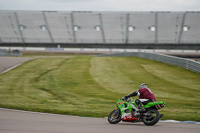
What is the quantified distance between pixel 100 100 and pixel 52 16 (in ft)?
233

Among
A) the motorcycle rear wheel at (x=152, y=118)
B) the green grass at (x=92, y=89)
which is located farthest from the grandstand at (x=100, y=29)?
the motorcycle rear wheel at (x=152, y=118)

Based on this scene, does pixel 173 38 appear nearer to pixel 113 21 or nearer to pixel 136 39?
pixel 136 39

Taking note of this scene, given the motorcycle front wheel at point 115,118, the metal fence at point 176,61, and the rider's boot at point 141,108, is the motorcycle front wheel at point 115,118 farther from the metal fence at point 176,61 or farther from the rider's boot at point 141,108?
the metal fence at point 176,61

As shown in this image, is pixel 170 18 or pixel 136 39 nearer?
pixel 136 39

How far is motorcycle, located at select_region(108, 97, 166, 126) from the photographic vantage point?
1032cm

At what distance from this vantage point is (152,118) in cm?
1041

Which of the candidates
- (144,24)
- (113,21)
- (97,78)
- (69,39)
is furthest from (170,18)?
(97,78)

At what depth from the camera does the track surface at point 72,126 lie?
30.7ft

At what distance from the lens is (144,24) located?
82062 mm

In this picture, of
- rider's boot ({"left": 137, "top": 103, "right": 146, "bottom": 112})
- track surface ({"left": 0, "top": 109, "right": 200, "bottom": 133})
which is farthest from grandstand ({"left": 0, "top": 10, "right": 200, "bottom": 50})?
rider's boot ({"left": 137, "top": 103, "right": 146, "bottom": 112})

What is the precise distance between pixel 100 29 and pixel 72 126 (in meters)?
72.2

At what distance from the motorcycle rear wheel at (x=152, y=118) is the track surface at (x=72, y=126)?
17cm

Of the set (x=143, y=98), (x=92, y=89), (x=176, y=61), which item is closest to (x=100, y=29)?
(x=176, y=61)

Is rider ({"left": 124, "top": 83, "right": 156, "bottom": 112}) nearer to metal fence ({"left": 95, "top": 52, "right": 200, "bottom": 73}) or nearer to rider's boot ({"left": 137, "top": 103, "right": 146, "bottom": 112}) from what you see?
rider's boot ({"left": 137, "top": 103, "right": 146, "bottom": 112})
